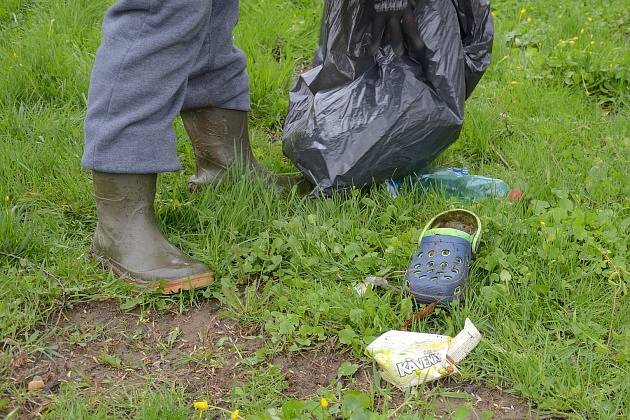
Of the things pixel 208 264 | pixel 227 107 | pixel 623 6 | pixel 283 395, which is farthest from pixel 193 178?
pixel 623 6

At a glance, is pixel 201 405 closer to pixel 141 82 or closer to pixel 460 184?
pixel 141 82

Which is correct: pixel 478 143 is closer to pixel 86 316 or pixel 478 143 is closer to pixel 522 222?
pixel 522 222

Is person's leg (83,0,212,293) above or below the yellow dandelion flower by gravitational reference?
above

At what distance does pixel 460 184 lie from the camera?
2787 mm

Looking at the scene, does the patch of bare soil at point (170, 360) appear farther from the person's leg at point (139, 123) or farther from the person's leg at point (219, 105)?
the person's leg at point (219, 105)

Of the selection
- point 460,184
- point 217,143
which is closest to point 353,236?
point 460,184

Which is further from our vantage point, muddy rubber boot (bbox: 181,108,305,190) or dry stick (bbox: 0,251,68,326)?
muddy rubber boot (bbox: 181,108,305,190)

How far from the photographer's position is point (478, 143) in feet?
10.2

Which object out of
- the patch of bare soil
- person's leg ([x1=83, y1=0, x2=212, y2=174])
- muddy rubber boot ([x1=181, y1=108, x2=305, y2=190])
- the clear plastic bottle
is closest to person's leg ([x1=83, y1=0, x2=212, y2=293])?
person's leg ([x1=83, y1=0, x2=212, y2=174])

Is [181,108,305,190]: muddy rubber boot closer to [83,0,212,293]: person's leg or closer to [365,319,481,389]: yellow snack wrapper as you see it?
[83,0,212,293]: person's leg

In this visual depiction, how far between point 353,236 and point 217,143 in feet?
1.96

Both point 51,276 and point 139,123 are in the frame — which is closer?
point 139,123

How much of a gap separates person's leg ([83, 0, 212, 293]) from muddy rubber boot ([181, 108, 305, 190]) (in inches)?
16.5

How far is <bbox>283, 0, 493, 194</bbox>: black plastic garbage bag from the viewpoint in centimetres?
259
